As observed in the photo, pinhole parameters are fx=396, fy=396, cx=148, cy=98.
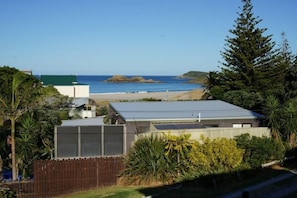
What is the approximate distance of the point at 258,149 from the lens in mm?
16438

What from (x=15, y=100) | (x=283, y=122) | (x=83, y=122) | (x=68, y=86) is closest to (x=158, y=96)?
(x=68, y=86)

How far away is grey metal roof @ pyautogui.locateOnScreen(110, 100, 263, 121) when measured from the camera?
66.5ft

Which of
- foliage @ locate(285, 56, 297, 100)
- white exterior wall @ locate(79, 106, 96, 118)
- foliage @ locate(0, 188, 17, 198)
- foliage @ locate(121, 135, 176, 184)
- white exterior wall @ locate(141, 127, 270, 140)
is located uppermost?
foliage @ locate(285, 56, 297, 100)

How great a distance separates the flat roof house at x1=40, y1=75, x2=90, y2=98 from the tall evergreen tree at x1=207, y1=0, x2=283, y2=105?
1897 cm

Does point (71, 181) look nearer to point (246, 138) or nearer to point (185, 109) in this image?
point (246, 138)

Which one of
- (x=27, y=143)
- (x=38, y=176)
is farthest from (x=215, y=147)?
(x=27, y=143)

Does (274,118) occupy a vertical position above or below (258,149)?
above

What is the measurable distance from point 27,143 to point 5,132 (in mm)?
2596

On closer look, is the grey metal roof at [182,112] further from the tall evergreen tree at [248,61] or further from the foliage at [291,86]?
the tall evergreen tree at [248,61]

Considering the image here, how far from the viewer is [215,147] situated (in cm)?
1562

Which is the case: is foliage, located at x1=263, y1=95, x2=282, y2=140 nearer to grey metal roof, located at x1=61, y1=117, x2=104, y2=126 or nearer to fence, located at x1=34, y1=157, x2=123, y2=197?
fence, located at x1=34, y1=157, x2=123, y2=197

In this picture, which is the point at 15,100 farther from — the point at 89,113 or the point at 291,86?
the point at 291,86

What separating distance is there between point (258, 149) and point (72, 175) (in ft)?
25.0

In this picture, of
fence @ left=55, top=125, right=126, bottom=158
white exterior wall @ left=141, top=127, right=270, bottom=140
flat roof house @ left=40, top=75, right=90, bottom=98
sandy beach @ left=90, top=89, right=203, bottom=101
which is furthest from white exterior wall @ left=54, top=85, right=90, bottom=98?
white exterior wall @ left=141, top=127, right=270, bottom=140
